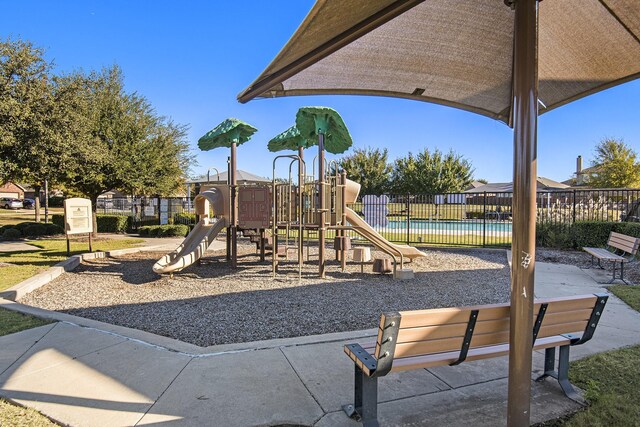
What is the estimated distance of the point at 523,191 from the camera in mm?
2270

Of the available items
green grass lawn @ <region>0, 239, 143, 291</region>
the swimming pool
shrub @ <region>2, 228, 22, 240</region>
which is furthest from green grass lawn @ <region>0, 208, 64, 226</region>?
the swimming pool

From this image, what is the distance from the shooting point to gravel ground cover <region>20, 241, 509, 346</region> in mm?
5191

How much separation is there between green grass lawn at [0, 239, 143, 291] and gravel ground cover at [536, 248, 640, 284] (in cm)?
1340

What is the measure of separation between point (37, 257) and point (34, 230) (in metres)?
8.14

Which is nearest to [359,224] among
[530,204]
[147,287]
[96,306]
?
[147,287]

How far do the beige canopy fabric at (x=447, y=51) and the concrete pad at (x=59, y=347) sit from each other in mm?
3211

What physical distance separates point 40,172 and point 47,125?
4.50ft

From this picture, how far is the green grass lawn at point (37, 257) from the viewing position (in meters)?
8.21

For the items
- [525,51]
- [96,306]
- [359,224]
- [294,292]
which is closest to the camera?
[525,51]

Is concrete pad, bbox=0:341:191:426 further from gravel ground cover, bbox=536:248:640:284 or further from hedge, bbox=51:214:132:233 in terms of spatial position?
hedge, bbox=51:214:132:233

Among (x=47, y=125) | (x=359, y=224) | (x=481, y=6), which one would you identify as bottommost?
(x=359, y=224)

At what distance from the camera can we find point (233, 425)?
262cm

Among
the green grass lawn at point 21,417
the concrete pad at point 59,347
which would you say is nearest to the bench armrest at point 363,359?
the green grass lawn at point 21,417

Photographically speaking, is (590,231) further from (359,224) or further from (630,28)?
(630,28)
